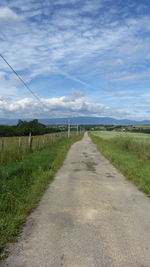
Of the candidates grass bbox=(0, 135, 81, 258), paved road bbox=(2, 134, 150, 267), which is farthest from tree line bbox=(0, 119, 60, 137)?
paved road bbox=(2, 134, 150, 267)

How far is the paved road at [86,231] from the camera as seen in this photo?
3389 mm

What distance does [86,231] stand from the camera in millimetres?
4336

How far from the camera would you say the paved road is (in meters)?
3.39

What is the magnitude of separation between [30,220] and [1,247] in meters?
1.22

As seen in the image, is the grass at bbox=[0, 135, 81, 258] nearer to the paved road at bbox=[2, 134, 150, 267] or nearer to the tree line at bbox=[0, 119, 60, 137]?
the paved road at bbox=[2, 134, 150, 267]

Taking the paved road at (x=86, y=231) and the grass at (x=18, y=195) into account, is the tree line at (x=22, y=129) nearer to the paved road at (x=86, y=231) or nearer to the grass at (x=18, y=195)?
the grass at (x=18, y=195)

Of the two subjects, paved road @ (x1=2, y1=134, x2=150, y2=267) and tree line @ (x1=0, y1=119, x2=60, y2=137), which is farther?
tree line @ (x1=0, y1=119, x2=60, y2=137)

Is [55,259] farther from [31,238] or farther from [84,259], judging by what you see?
[31,238]

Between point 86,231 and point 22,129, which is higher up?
point 22,129

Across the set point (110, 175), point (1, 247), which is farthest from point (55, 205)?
point (110, 175)

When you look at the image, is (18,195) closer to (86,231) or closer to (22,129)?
(86,231)

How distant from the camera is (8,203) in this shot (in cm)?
565

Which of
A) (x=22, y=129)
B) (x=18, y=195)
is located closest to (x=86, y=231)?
(x=18, y=195)

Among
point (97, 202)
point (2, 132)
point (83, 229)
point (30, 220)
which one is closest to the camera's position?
point (83, 229)
